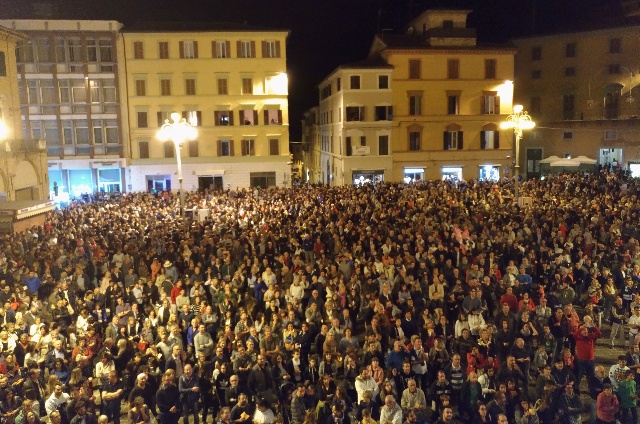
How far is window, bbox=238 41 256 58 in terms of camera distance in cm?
3881

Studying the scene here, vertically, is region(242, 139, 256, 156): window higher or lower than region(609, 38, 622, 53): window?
lower

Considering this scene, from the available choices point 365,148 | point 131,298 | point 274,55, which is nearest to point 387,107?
point 365,148

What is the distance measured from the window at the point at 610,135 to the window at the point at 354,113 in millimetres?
17868

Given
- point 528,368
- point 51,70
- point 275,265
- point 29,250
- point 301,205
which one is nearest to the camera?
point 528,368

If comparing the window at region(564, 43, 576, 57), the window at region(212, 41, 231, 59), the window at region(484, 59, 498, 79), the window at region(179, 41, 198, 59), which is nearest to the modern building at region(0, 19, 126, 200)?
the window at region(179, 41, 198, 59)

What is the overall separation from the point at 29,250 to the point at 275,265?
7.71 meters

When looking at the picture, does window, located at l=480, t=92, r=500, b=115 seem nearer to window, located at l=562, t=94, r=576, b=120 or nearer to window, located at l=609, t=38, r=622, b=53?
window, located at l=562, t=94, r=576, b=120

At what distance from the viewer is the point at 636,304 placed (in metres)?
10.9

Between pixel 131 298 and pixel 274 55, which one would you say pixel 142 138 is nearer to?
pixel 274 55

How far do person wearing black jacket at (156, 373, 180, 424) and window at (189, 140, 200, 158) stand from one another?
106 feet

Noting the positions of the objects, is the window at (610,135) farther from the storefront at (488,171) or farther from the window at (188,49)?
the window at (188,49)

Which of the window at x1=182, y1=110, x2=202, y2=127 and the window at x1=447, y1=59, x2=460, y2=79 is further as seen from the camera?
the window at x1=447, y1=59, x2=460, y2=79

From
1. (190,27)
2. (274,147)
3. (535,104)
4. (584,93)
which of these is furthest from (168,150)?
(584,93)

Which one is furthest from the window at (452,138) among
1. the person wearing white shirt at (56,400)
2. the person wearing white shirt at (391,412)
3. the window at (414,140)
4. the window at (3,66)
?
the person wearing white shirt at (56,400)
